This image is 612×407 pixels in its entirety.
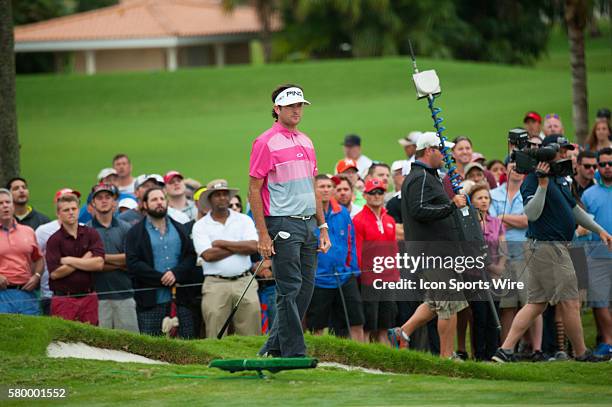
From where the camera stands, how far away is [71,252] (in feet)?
44.1

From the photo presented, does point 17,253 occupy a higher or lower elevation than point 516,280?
higher

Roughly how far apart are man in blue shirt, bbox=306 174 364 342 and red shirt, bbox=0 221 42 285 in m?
3.22

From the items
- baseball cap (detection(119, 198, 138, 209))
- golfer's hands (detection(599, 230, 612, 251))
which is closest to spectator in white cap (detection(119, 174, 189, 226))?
baseball cap (detection(119, 198, 138, 209))

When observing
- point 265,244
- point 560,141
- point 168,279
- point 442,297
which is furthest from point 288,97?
point 560,141

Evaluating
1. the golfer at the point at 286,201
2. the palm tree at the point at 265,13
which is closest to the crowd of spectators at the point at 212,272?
the golfer at the point at 286,201

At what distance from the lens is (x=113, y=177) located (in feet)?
56.3

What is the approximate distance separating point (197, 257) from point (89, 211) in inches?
87.5

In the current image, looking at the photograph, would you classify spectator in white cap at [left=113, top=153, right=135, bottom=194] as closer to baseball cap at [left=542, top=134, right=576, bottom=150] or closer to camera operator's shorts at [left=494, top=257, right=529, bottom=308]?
baseball cap at [left=542, top=134, right=576, bottom=150]

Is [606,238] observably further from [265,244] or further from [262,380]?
[262,380]

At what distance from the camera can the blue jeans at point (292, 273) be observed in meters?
9.98

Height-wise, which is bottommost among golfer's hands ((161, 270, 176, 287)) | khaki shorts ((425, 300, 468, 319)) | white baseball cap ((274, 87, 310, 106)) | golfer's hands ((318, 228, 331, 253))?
khaki shorts ((425, 300, 468, 319))

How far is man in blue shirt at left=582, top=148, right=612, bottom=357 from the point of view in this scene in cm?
1267

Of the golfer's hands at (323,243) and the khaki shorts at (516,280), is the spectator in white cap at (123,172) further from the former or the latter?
the golfer's hands at (323,243)

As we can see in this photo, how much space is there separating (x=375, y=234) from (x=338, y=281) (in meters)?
0.72
